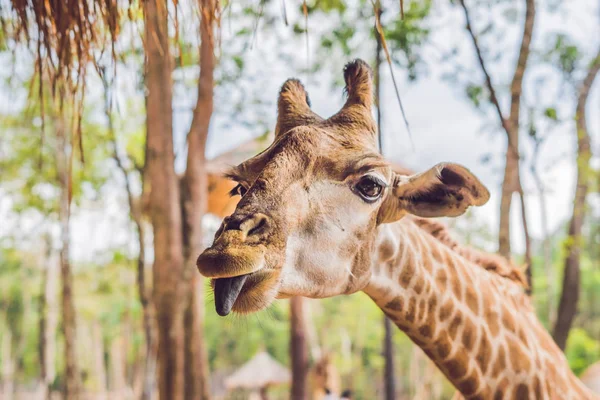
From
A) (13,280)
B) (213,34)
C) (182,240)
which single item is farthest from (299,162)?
(13,280)

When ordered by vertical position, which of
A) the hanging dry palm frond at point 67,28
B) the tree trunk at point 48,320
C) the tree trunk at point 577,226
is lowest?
the tree trunk at point 48,320

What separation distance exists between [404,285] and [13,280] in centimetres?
4493

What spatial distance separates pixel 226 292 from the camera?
7.02 ft

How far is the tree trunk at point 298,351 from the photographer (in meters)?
11.4

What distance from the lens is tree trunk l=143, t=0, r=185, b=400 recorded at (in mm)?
6672

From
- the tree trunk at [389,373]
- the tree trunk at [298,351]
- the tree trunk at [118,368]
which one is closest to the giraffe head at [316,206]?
the tree trunk at [389,373]

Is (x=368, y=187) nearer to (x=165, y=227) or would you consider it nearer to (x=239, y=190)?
(x=239, y=190)

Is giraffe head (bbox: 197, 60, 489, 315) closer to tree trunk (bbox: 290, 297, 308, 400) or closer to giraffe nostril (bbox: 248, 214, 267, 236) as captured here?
giraffe nostril (bbox: 248, 214, 267, 236)

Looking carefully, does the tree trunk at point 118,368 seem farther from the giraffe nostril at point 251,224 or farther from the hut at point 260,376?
the giraffe nostril at point 251,224

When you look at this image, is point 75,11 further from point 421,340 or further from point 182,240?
point 182,240

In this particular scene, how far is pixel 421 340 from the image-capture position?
306cm

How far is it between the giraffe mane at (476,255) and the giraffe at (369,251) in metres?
0.02

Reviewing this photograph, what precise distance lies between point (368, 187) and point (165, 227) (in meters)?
4.62

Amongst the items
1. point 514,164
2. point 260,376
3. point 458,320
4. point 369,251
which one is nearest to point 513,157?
point 514,164
